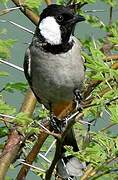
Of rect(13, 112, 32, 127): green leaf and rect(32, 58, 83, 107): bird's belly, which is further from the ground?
rect(13, 112, 32, 127): green leaf

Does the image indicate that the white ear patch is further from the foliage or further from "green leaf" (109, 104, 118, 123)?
"green leaf" (109, 104, 118, 123)

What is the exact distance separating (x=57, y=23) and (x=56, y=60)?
0.79 ft

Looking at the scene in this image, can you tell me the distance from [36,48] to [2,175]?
26.3 inches

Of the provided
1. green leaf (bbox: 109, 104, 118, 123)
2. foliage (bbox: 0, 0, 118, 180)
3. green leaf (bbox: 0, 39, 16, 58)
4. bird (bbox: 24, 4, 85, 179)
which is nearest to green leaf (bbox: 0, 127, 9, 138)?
foliage (bbox: 0, 0, 118, 180)

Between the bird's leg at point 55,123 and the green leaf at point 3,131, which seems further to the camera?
the green leaf at point 3,131

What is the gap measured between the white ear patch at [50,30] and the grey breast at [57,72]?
0.09 meters

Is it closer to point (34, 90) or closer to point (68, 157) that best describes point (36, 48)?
point (34, 90)

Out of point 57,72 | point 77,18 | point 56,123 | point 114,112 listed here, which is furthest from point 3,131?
point 114,112

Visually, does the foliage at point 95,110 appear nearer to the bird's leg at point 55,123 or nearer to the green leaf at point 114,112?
the green leaf at point 114,112

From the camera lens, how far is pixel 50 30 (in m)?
3.01

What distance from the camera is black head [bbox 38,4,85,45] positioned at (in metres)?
2.94

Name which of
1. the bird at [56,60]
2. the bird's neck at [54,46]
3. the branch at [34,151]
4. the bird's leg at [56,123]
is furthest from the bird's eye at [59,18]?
the branch at [34,151]

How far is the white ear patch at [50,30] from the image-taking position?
298cm

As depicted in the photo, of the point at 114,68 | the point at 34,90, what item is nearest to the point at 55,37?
the point at 34,90
